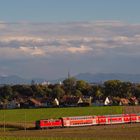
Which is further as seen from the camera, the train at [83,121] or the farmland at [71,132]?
the train at [83,121]

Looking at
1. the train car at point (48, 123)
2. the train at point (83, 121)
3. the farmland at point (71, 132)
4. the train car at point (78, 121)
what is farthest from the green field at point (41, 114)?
the train car at point (48, 123)

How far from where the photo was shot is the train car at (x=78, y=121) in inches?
4115

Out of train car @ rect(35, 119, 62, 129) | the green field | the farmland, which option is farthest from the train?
the green field

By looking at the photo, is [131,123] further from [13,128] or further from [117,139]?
[117,139]

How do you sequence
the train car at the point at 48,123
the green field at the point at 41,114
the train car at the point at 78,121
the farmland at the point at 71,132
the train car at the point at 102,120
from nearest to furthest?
the farmland at the point at 71,132 < the train car at the point at 48,123 < the train car at the point at 78,121 < the train car at the point at 102,120 < the green field at the point at 41,114

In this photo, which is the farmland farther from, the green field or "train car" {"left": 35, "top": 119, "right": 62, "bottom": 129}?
the green field

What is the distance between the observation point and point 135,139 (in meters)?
70.1

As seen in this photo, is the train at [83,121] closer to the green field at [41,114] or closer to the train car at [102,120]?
the train car at [102,120]

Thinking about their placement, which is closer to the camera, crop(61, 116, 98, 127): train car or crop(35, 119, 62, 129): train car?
crop(35, 119, 62, 129): train car

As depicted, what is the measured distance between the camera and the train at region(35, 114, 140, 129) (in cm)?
10075

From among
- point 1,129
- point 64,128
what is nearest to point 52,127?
point 64,128

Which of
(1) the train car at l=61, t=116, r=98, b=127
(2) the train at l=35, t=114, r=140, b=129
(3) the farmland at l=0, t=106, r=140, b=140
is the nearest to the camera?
(3) the farmland at l=0, t=106, r=140, b=140

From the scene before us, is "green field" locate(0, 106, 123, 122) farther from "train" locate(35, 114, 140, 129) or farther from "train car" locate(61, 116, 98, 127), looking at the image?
"train" locate(35, 114, 140, 129)

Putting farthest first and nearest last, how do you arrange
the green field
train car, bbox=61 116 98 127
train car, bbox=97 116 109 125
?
the green field, train car, bbox=97 116 109 125, train car, bbox=61 116 98 127
